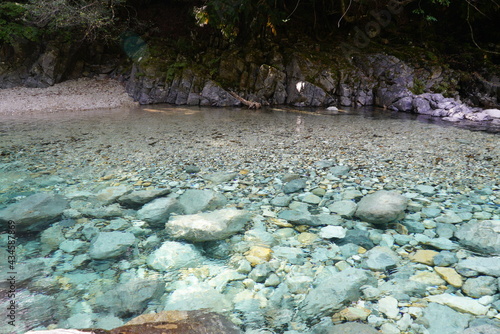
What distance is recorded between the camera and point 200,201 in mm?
3094

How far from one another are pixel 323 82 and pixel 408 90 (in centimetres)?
295

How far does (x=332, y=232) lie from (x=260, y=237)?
60 centimetres

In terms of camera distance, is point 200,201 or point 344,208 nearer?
point 344,208

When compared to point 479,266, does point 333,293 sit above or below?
below

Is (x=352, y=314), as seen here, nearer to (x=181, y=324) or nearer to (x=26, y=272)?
(x=181, y=324)

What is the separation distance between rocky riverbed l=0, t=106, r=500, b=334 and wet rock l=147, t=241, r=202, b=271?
11mm

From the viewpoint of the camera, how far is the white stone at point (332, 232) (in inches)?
99.1

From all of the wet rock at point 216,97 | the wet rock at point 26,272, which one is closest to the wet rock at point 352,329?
the wet rock at point 26,272

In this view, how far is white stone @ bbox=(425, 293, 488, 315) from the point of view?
5.46 ft

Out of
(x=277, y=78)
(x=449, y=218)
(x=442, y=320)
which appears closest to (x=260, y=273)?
(x=442, y=320)

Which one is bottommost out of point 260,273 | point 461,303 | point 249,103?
point 260,273

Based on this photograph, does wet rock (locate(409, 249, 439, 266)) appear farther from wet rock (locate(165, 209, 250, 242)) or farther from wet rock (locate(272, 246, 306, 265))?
wet rock (locate(165, 209, 250, 242))

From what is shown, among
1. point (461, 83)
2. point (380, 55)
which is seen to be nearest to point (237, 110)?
→ point (380, 55)

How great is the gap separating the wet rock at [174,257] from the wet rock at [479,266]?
1.75m
